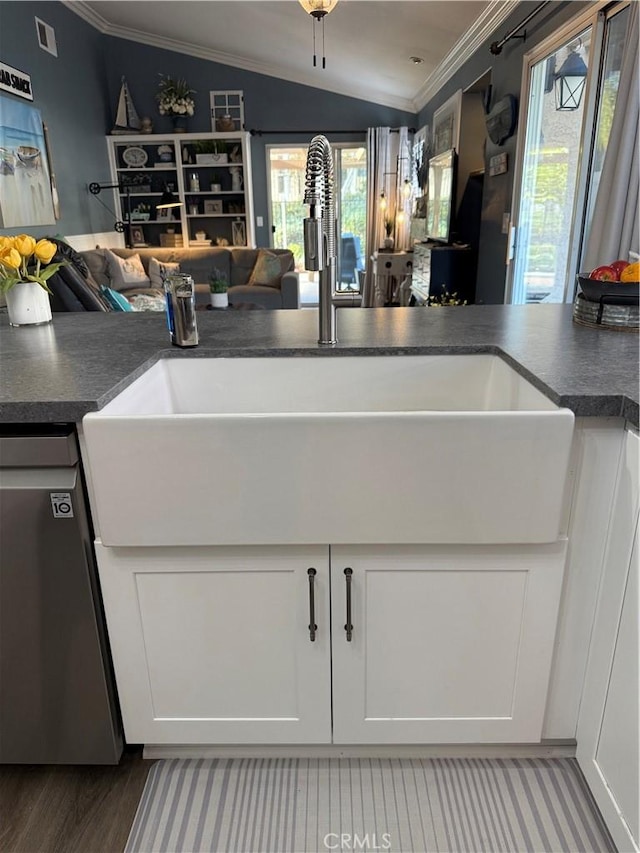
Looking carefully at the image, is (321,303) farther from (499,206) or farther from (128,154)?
(128,154)

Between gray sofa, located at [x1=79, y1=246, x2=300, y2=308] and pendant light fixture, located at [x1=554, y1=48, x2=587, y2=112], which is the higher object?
pendant light fixture, located at [x1=554, y1=48, x2=587, y2=112]

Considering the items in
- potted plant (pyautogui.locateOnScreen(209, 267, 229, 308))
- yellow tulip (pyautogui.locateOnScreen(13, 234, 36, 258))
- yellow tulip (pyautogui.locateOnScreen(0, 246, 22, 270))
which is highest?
yellow tulip (pyautogui.locateOnScreen(13, 234, 36, 258))

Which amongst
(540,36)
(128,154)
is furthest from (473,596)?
(128,154)

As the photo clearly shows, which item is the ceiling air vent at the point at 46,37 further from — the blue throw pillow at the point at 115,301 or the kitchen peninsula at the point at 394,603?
the kitchen peninsula at the point at 394,603

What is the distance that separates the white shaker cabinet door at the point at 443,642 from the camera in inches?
45.6

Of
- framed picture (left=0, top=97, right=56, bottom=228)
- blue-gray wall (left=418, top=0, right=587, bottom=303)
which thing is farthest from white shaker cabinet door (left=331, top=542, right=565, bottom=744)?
framed picture (left=0, top=97, right=56, bottom=228)

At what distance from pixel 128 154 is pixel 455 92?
4220mm

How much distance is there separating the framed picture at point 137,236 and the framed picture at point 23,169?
6.47 feet

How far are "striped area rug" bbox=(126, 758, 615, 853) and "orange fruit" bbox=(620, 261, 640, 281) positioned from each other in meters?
1.20

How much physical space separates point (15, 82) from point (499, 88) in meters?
4.07

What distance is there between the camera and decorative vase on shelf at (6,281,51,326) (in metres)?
1.84

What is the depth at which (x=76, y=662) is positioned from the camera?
1215 millimetres

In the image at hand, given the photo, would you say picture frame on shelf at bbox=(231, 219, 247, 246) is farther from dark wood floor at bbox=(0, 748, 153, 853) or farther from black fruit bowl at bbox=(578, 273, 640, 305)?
dark wood floor at bbox=(0, 748, 153, 853)

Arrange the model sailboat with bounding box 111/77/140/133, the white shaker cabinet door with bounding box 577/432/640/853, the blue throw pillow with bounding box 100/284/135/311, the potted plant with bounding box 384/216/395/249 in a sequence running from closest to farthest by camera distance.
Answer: the white shaker cabinet door with bounding box 577/432/640/853, the blue throw pillow with bounding box 100/284/135/311, the model sailboat with bounding box 111/77/140/133, the potted plant with bounding box 384/216/395/249
